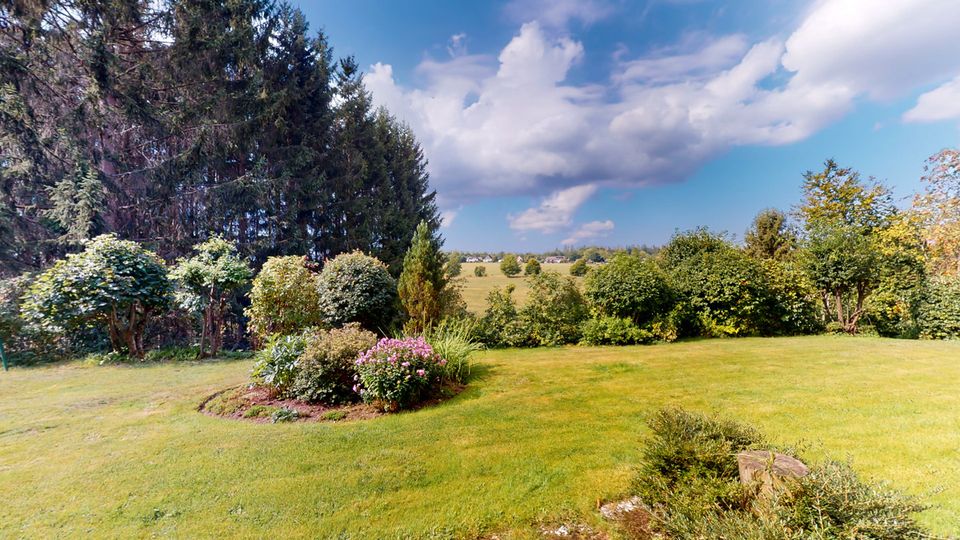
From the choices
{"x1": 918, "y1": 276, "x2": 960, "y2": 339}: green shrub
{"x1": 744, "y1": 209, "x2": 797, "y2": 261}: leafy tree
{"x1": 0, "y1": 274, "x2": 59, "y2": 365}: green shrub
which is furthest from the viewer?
{"x1": 744, "y1": 209, "x2": 797, "y2": 261}: leafy tree

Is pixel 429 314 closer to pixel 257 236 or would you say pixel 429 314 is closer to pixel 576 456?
pixel 576 456

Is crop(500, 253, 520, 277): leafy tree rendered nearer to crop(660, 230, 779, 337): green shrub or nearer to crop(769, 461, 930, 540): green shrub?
crop(660, 230, 779, 337): green shrub

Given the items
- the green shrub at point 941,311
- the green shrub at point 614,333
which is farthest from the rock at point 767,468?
the green shrub at point 941,311

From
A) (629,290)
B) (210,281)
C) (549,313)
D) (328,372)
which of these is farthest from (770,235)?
(210,281)

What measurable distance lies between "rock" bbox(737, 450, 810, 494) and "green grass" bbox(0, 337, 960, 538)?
1.81 ft

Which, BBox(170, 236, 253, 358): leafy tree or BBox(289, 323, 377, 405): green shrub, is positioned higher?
BBox(170, 236, 253, 358): leafy tree

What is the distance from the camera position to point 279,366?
5570 millimetres

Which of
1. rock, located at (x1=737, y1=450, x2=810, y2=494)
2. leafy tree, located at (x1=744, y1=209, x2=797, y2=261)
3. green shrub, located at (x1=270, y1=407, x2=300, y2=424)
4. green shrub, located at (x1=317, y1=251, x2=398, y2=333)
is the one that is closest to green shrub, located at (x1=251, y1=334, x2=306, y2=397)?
green shrub, located at (x1=270, y1=407, x2=300, y2=424)

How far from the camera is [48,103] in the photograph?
10859 millimetres

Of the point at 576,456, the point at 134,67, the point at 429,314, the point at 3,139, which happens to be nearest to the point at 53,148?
the point at 3,139

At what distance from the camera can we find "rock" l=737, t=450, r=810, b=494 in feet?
6.96

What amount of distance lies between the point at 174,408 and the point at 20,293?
8.49 m

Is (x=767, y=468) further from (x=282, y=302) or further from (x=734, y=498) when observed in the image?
(x=282, y=302)

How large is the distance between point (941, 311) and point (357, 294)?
585 inches
